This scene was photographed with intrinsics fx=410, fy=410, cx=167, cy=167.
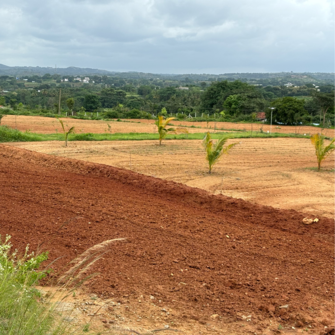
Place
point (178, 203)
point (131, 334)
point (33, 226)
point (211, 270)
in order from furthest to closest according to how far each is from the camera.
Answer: point (178, 203) → point (33, 226) → point (211, 270) → point (131, 334)

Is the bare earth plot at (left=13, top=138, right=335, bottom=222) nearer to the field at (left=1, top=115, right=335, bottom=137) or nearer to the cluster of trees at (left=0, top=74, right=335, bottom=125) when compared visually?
the field at (left=1, top=115, right=335, bottom=137)

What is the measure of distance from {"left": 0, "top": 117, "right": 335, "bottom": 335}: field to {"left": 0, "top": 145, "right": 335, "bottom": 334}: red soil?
2cm

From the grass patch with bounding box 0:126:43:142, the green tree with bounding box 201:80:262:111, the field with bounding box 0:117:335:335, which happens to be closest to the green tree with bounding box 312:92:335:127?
the green tree with bounding box 201:80:262:111

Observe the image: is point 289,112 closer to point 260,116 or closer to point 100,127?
point 260,116

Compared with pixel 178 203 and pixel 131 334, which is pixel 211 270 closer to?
pixel 131 334

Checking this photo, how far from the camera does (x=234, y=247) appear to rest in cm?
586

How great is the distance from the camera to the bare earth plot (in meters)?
10.4

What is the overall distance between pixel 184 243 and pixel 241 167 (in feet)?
30.0

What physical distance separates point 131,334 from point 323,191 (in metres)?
8.89

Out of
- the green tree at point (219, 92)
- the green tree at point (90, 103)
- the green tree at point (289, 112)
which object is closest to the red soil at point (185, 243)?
the green tree at point (289, 112)

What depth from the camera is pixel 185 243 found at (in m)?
5.91

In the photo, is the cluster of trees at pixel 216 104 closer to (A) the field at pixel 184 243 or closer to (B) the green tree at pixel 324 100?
(B) the green tree at pixel 324 100

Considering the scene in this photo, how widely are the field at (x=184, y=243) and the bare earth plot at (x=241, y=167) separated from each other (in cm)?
10

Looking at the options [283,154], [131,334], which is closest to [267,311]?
[131,334]
